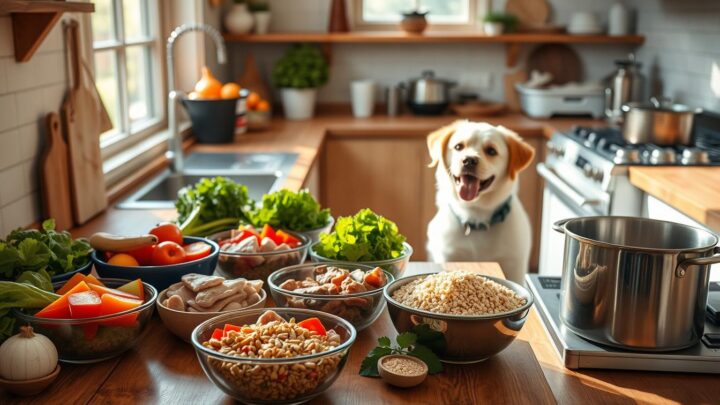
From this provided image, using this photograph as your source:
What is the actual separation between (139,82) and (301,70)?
109 cm

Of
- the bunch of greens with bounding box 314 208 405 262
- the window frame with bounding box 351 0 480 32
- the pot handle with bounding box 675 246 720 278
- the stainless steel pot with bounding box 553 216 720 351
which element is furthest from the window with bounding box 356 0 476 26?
the pot handle with bounding box 675 246 720 278

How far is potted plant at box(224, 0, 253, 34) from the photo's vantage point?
4340mm

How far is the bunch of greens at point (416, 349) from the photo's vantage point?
4.09 ft

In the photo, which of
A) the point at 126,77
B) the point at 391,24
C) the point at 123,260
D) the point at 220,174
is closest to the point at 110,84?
the point at 126,77

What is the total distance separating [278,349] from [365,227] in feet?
1.59

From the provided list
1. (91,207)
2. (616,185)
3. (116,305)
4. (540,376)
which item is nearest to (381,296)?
(540,376)

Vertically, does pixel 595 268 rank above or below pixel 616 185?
above

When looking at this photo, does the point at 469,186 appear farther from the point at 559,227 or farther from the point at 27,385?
the point at 27,385

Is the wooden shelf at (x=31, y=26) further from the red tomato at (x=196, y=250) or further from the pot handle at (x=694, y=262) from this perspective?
the pot handle at (x=694, y=262)

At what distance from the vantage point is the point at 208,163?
10.7ft

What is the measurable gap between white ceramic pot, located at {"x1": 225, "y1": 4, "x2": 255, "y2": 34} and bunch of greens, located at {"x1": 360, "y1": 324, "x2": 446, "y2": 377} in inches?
133

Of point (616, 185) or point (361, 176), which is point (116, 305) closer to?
point (616, 185)

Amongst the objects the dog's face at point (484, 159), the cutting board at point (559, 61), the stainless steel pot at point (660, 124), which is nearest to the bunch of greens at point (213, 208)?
the dog's face at point (484, 159)

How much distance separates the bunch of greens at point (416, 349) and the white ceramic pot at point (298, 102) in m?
3.22
